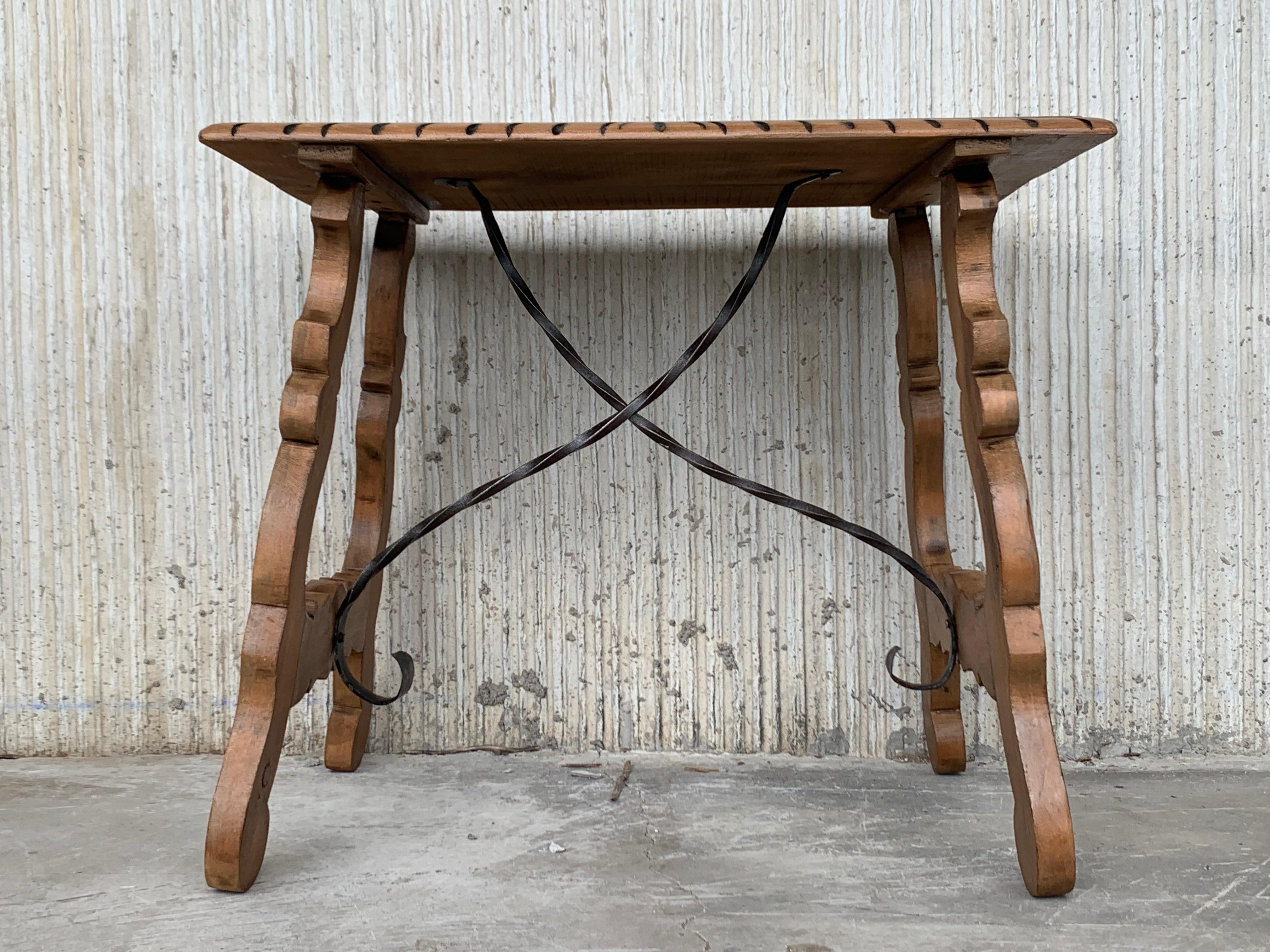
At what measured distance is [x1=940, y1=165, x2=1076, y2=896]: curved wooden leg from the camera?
957mm

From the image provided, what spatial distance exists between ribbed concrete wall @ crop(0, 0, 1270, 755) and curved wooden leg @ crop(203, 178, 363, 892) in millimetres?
428

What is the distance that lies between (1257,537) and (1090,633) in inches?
12.2

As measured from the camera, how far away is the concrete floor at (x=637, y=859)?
909mm

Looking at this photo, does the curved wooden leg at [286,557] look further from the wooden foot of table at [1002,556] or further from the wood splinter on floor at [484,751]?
the wooden foot of table at [1002,556]

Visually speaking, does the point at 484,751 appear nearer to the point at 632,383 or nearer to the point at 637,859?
the point at 637,859

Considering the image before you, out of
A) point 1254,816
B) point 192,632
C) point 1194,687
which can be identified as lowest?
point 1254,816

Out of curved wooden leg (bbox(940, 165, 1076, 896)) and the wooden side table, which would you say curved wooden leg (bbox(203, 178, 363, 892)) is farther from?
curved wooden leg (bbox(940, 165, 1076, 896))

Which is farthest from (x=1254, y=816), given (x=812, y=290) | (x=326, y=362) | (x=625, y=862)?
(x=326, y=362)

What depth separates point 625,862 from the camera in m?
1.06

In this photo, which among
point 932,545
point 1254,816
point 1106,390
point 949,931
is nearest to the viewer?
point 949,931

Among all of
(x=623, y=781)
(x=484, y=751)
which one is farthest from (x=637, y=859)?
(x=484, y=751)

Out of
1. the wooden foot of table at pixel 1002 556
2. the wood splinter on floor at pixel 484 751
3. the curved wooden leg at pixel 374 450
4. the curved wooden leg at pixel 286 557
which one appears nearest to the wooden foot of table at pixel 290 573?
the curved wooden leg at pixel 286 557

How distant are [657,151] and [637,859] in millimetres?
818

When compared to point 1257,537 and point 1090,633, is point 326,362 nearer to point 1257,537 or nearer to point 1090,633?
point 1090,633
